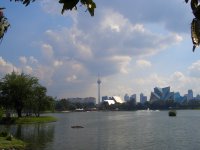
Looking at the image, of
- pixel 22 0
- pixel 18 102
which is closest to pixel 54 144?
pixel 22 0

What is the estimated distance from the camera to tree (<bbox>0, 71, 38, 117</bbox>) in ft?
322

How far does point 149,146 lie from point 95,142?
825 centimetres

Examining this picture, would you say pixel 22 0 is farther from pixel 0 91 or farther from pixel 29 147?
pixel 0 91

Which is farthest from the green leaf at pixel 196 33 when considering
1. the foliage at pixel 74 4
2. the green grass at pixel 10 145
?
the green grass at pixel 10 145

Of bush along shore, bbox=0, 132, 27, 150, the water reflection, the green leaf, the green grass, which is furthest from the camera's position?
the water reflection

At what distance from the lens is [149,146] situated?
44406 millimetres

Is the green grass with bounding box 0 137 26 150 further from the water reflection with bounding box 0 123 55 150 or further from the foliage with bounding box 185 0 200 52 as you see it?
the foliage with bounding box 185 0 200 52

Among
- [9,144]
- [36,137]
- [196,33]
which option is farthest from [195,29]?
[36,137]

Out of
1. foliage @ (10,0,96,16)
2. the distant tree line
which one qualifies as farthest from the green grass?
the distant tree line

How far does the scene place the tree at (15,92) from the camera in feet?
322

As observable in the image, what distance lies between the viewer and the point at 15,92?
98688 millimetres

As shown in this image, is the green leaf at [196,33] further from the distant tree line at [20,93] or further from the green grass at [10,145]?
the distant tree line at [20,93]

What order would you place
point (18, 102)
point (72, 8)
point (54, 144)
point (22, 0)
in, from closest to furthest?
point (72, 8) < point (22, 0) < point (54, 144) < point (18, 102)

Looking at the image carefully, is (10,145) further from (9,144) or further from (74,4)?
(74,4)
